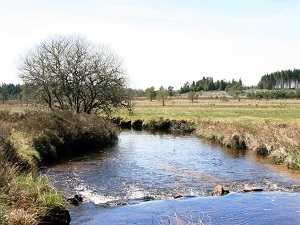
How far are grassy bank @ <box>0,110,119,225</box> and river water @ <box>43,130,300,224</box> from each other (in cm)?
134

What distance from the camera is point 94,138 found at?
2962 cm

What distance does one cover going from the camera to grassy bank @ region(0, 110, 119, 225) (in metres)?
9.52

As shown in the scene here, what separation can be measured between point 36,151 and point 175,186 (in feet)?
28.8

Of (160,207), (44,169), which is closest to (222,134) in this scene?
(44,169)

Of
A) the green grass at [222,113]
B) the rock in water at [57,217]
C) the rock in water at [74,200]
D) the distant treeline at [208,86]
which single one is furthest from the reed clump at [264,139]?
the distant treeline at [208,86]

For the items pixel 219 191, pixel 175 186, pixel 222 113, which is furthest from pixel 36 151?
pixel 222 113

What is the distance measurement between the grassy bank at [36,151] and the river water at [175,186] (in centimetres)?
134

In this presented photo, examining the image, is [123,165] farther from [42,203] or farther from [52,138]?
[42,203]

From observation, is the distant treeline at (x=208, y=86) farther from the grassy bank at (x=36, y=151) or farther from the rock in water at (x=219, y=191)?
the rock in water at (x=219, y=191)

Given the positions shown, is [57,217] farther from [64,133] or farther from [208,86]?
[208,86]

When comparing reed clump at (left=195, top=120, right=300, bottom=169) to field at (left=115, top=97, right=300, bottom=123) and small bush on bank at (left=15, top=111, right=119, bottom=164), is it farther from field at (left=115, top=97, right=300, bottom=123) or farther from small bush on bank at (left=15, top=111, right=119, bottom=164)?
small bush on bank at (left=15, top=111, right=119, bottom=164)

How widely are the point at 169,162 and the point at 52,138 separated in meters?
8.17

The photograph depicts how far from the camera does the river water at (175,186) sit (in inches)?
468

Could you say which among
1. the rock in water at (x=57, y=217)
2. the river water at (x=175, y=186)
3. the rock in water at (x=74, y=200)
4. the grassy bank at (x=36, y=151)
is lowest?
the river water at (x=175, y=186)
